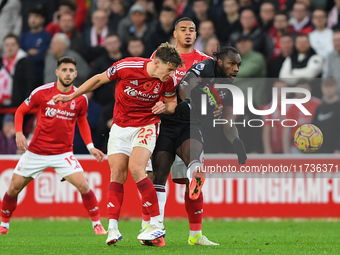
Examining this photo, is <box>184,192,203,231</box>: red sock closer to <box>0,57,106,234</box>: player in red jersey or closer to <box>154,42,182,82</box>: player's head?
<box>154,42,182,82</box>: player's head

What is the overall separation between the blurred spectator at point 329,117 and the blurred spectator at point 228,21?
266 centimetres

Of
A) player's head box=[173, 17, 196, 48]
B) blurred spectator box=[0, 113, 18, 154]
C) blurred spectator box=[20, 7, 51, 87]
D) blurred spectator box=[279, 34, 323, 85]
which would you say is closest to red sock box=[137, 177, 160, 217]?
player's head box=[173, 17, 196, 48]

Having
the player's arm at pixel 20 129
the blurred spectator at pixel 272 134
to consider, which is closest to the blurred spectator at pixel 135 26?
the blurred spectator at pixel 272 134

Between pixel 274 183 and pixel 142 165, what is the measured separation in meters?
5.29

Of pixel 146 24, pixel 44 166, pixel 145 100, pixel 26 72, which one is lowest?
pixel 44 166

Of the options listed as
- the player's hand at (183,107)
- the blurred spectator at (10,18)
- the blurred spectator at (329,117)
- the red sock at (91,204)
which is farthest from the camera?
the blurred spectator at (10,18)

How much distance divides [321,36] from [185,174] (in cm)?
678

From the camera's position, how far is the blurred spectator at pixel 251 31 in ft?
46.5

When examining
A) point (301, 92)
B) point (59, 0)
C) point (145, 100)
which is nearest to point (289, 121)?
point (301, 92)

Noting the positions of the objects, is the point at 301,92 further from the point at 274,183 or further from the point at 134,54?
the point at 134,54

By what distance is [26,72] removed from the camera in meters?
14.1

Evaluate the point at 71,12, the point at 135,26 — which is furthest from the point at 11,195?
the point at 71,12

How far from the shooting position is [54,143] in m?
10.1

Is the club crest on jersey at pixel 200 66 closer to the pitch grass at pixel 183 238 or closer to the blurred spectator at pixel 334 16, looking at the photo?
the pitch grass at pixel 183 238
